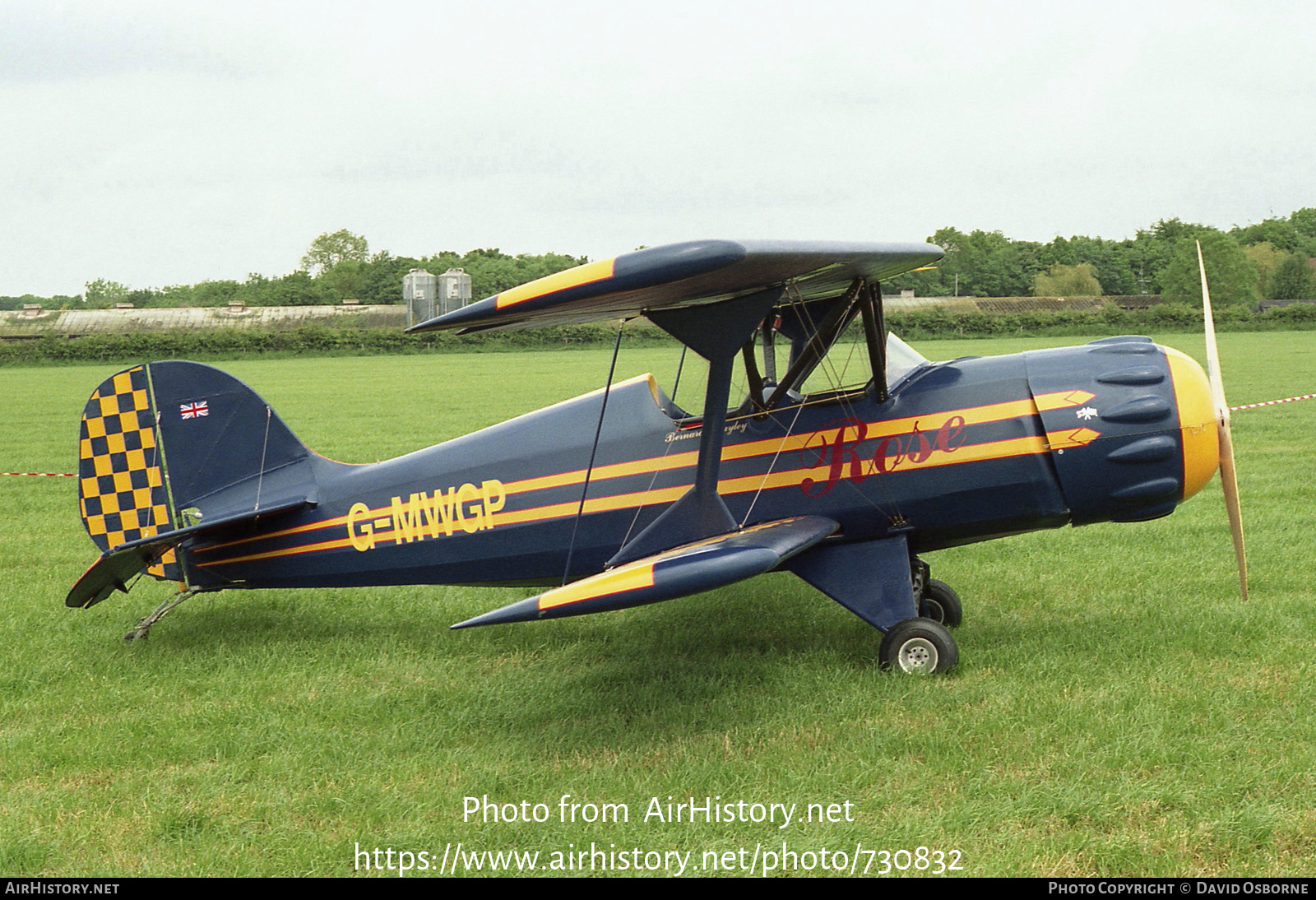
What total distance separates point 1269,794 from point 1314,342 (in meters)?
41.0

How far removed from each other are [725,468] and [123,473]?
13.1ft

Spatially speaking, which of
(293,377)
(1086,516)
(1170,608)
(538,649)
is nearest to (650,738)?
(538,649)

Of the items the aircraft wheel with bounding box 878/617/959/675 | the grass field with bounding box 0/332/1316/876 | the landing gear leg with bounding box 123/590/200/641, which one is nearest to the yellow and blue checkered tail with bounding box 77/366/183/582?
the landing gear leg with bounding box 123/590/200/641

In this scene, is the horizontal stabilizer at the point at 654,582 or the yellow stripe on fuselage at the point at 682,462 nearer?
the horizontal stabilizer at the point at 654,582

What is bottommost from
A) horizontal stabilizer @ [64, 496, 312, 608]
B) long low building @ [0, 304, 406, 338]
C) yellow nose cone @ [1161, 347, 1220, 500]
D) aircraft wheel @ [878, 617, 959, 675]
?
aircraft wheel @ [878, 617, 959, 675]

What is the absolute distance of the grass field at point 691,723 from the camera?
3932 millimetres

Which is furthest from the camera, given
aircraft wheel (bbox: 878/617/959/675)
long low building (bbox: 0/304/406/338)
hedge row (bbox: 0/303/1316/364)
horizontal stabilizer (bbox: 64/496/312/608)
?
long low building (bbox: 0/304/406/338)

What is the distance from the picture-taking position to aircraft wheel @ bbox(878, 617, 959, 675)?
551 cm

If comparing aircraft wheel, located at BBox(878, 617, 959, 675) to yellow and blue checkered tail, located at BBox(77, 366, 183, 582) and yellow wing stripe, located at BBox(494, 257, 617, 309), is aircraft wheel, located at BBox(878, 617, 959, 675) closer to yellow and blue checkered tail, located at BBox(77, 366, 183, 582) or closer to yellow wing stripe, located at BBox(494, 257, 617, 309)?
yellow wing stripe, located at BBox(494, 257, 617, 309)

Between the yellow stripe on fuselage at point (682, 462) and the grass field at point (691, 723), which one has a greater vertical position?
the yellow stripe on fuselage at point (682, 462)

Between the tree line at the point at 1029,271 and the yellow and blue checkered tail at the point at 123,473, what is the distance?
66.6 meters

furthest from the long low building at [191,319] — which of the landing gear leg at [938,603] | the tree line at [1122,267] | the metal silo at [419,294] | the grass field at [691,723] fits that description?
the landing gear leg at [938,603]

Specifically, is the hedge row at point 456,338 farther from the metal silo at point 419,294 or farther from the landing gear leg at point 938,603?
the landing gear leg at point 938,603

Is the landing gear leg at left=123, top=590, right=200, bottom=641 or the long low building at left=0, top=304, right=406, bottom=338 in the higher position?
the long low building at left=0, top=304, right=406, bottom=338
